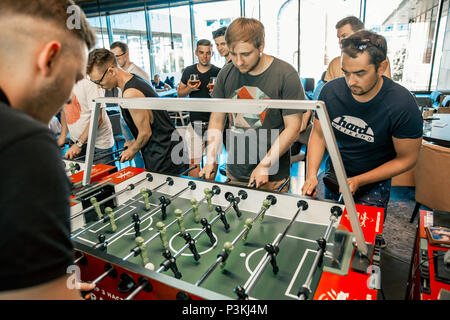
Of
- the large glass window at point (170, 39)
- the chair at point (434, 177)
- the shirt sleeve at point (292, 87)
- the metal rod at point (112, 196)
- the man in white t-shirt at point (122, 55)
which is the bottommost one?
the chair at point (434, 177)

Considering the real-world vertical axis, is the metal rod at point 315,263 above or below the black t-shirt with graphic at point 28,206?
below

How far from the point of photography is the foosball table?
1019 mm

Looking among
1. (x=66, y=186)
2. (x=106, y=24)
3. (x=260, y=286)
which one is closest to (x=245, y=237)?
(x=260, y=286)

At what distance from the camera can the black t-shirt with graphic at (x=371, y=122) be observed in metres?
1.61

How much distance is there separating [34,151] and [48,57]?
24 cm

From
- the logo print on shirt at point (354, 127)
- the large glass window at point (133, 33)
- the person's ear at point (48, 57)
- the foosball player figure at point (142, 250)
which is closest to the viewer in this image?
the person's ear at point (48, 57)

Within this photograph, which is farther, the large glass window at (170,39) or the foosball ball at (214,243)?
the large glass window at (170,39)

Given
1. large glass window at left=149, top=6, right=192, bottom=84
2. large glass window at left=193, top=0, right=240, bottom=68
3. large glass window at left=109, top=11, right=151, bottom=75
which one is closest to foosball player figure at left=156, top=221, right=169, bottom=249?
large glass window at left=193, top=0, right=240, bottom=68

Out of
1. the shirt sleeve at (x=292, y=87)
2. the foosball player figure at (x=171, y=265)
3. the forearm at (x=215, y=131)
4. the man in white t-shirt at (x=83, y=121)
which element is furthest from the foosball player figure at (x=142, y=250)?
the man in white t-shirt at (x=83, y=121)

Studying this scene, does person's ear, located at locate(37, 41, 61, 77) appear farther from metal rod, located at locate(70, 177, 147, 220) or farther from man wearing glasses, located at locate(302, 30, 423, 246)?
man wearing glasses, located at locate(302, 30, 423, 246)

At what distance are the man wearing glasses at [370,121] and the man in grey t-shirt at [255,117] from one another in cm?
24

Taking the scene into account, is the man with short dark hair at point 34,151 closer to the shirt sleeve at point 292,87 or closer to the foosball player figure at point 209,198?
the foosball player figure at point 209,198

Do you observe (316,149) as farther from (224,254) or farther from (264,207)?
(224,254)

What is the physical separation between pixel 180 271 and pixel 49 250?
0.71 meters
